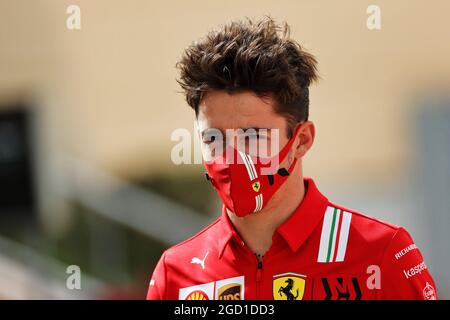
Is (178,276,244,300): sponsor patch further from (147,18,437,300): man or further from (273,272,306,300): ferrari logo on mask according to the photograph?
(273,272,306,300): ferrari logo on mask

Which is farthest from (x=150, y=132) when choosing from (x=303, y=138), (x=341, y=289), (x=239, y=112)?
(x=341, y=289)

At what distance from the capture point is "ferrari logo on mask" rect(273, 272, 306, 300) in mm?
3057

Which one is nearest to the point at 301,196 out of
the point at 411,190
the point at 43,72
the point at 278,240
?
the point at 278,240

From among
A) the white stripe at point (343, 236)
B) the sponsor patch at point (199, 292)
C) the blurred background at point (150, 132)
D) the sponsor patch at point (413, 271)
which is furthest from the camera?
the blurred background at point (150, 132)

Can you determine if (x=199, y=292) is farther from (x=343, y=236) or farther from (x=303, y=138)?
(x=303, y=138)

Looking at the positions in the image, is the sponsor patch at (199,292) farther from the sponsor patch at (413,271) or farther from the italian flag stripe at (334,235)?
the sponsor patch at (413,271)

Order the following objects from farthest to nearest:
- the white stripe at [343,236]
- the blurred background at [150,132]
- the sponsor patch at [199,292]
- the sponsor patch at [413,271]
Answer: the blurred background at [150,132], the sponsor patch at [199,292], the white stripe at [343,236], the sponsor patch at [413,271]

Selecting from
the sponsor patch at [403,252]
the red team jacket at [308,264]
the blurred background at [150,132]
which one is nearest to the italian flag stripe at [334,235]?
the red team jacket at [308,264]

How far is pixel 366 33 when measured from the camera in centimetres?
853

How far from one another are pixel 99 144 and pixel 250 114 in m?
6.31

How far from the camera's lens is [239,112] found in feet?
10.1

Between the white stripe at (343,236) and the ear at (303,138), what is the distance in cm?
27

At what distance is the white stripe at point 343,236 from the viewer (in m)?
3.05

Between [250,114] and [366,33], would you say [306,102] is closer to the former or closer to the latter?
[250,114]
